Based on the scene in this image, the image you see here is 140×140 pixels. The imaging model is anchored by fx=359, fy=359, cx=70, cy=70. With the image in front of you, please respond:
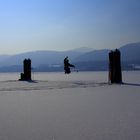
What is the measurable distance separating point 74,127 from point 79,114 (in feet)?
3.37

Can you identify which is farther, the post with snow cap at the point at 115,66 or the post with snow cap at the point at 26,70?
the post with snow cap at the point at 26,70

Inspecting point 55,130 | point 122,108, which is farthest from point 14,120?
point 122,108

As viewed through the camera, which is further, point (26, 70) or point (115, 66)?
point (26, 70)

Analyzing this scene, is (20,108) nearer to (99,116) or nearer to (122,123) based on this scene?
(99,116)

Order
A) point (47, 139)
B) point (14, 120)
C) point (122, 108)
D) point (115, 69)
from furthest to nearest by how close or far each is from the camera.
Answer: point (115, 69), point (122, 108), point (14, 120), point (47, 139)

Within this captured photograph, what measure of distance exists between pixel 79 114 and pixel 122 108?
924 millimetres

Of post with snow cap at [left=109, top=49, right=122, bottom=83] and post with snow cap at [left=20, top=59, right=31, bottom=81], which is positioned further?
post with snow cap at [left=20, top=59, right=31, bottom=81]

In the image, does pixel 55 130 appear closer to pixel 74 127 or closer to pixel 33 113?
pixel 74 127

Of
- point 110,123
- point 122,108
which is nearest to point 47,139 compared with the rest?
point 110,123

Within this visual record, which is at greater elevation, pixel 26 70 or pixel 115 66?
pixel 115 66

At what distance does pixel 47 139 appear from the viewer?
3.83 metres

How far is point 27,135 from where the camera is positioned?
404 cm

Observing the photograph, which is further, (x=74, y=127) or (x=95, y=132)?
(x=74, y=127)

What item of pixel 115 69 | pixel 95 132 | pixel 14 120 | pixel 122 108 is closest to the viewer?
pixel 95 132
